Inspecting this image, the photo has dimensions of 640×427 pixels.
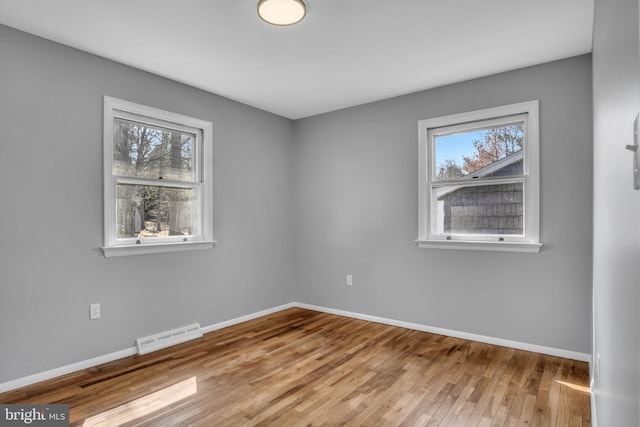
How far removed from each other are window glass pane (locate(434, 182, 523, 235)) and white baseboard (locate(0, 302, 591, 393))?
1.01 meters

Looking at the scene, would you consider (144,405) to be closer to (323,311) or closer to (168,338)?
(168,338)

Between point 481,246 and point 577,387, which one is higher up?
point 481,246

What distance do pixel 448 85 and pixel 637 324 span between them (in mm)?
3449

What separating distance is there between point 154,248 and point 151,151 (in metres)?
0.92

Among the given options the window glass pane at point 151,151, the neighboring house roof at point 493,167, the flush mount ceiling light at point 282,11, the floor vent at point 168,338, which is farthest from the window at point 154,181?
the neighboring house roof at point 493,167

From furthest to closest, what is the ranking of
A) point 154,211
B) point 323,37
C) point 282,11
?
point 154,211
point 323,37
point 282,11

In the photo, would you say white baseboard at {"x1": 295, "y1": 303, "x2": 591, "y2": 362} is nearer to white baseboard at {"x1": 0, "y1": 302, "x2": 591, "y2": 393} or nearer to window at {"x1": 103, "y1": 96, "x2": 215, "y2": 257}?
white baseboard at {"x1": 0, "y1": 302, "x2": 591, "y2": 393}

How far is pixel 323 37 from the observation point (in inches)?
108

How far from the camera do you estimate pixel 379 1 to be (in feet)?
7.50

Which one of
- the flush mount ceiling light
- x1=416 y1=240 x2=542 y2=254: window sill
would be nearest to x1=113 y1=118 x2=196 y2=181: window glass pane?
the flush mount ceiling light

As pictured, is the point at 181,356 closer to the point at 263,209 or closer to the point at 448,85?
the point at 263,209

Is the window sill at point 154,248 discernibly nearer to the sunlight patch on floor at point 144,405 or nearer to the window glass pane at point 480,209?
the sunlight patch on floor at point 144,405

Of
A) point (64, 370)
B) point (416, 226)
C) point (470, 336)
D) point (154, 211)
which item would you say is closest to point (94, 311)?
point (64, 370)

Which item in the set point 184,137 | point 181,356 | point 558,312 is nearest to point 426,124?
point 558,312
